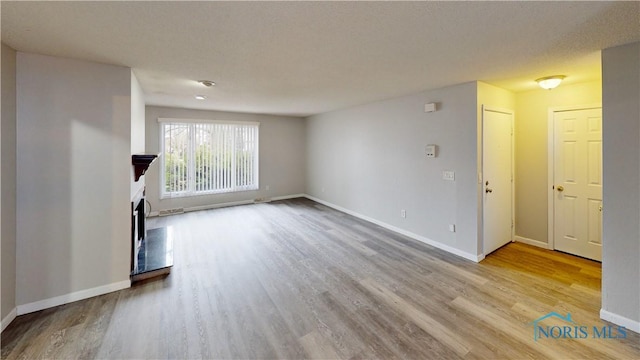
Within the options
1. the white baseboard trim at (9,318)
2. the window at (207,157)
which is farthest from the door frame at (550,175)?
the white baseboard trim at (9,318)

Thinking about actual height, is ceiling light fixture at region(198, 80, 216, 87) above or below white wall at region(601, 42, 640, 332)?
above

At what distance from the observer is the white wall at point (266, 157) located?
5.55m

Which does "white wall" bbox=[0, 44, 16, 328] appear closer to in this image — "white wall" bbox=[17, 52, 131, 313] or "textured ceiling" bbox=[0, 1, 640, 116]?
"white wall" bbox=[17, 52, 131, 313]

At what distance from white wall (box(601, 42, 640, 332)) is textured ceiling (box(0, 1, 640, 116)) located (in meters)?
0.23

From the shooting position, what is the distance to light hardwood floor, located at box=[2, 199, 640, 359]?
1.93 m

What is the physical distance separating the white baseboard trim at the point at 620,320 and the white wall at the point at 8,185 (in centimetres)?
513

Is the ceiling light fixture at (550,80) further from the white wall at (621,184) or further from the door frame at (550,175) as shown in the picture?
the white wall at (621,184)

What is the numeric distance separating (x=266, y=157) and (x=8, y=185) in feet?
16.5

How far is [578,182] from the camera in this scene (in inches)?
140

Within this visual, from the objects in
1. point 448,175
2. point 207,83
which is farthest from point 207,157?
point 448,175

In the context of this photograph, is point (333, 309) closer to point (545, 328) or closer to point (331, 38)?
point (545, 328)

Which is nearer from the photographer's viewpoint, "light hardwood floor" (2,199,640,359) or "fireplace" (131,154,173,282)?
"light hardwood floor" (2,199,640,359)

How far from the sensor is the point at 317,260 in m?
3.46

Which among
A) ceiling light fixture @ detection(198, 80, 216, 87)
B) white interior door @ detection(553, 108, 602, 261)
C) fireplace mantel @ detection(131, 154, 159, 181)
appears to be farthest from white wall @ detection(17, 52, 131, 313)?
white interior door @ detection(553, 108, 602, 261)
